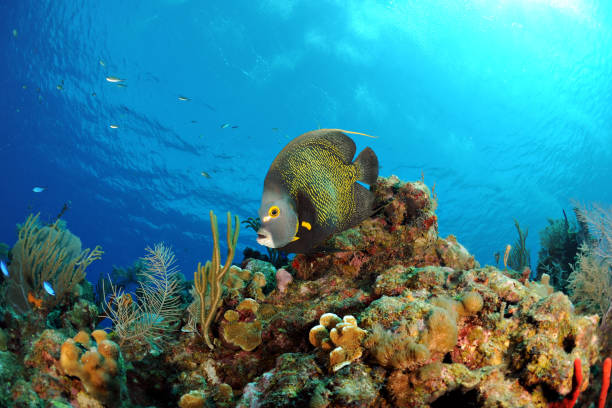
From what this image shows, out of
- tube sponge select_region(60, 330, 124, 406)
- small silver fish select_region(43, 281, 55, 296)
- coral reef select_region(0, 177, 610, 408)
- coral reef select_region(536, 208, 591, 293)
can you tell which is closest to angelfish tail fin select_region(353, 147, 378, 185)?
coral reef select_region(0, 177, 610, 408)

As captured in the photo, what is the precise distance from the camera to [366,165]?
7.25 feet

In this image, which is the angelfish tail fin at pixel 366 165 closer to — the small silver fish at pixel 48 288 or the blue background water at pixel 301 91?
the small silver fish at pixel 48 288

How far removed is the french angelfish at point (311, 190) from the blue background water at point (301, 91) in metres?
15.0

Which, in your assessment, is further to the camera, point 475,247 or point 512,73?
point 475,247

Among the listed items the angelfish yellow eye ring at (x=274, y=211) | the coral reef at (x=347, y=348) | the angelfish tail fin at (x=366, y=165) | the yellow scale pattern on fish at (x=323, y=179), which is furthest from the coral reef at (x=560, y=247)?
the angelfish yellow eye ring at (x=274, y=211)

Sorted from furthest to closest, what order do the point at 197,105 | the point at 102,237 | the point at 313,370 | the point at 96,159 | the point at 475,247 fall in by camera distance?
1. the point at 102,237
2. the point at 475,247
3. the point at 96,159
4. the point at 197,105
5. the point at 313,370

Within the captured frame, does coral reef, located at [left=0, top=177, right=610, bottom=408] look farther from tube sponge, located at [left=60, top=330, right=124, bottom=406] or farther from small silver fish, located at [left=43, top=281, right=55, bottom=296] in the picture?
small silver fish, located at [left=43, top=281, right=55, bottom=296]

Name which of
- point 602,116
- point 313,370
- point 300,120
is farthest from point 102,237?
point 602,116

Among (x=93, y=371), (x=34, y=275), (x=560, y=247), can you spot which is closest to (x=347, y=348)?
(x=93, y=371)

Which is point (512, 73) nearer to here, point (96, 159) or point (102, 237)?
point (96, 159)

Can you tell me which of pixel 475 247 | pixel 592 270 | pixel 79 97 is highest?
pixel 79 97

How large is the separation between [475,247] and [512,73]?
33490mm

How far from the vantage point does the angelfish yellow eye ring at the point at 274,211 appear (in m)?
1.87

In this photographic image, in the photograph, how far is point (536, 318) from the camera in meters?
1.91
